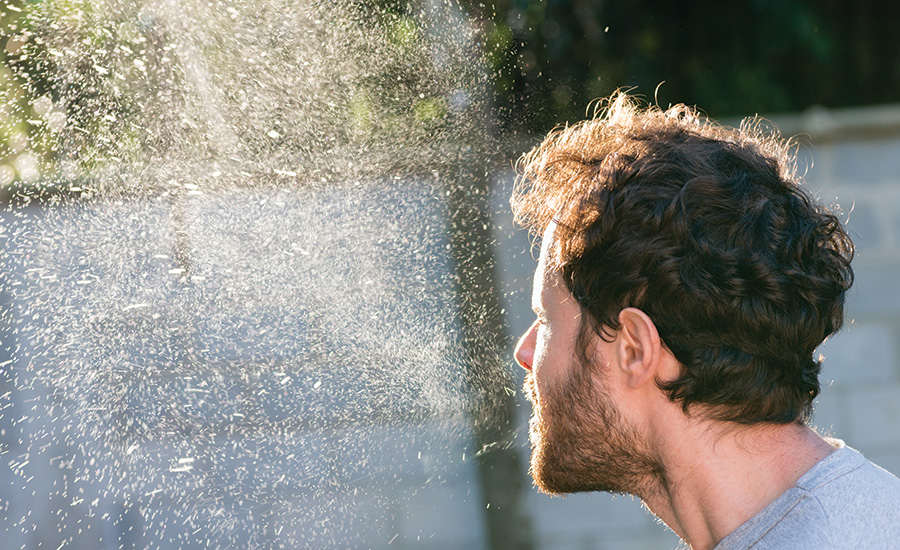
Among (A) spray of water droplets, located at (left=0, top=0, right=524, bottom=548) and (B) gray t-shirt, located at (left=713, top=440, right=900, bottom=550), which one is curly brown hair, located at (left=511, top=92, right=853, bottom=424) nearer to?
(B) gray t-shirt, located at (left=713, top=440, right=900, bottom=550)

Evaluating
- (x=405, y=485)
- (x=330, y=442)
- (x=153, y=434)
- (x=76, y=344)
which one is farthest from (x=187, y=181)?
(x=405, y=485)

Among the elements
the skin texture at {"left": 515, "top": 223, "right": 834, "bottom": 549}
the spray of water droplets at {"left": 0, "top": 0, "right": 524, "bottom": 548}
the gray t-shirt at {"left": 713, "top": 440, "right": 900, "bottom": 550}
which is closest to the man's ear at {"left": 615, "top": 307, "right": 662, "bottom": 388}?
the skin texture at {"left": 515, "top": 223, "right": 834, "bottom": 549}

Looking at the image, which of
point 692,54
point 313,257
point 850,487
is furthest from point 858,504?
Answer: point 692,54

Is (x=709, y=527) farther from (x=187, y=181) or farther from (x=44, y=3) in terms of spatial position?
(x=44, y=3)

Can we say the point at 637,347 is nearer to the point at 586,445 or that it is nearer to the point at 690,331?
the point at 690,331

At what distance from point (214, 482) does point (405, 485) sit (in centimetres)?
55

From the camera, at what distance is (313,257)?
82.4 inches

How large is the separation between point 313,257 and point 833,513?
4.31 ft

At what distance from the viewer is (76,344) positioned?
189cm

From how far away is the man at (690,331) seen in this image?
131cm

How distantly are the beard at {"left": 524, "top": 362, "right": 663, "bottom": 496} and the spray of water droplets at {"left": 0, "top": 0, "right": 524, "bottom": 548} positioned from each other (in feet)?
2.58

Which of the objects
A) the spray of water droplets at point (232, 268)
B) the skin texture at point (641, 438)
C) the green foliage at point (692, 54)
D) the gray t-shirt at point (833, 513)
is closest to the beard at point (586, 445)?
the skin texture at point (641, 438)

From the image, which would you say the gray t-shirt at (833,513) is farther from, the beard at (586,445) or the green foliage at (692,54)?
the green foliage at (692,54)

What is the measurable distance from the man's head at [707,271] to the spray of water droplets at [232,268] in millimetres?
817
